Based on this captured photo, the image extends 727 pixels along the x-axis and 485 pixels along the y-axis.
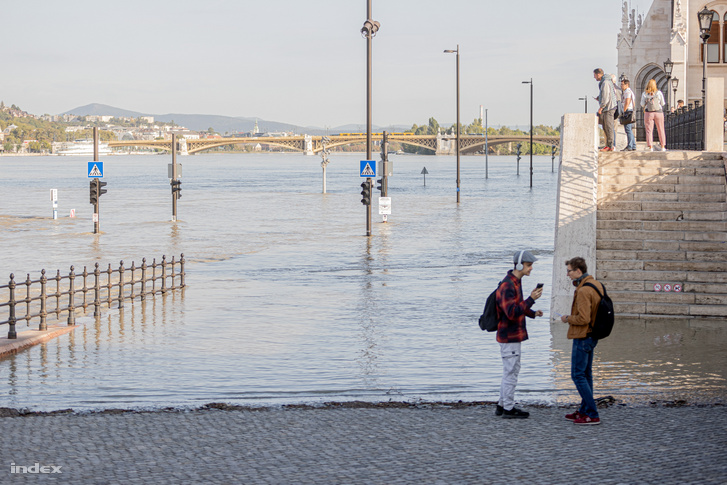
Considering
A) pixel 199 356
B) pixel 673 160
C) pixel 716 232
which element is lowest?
pixel 199 356

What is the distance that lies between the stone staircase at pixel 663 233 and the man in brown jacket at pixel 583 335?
24.8 ft

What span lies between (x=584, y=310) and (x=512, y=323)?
2.41ft

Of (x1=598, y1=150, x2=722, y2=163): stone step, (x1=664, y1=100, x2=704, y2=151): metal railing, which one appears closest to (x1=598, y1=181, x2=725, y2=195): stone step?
(x1=598, y1=150, x2=722, y2=163): stone step

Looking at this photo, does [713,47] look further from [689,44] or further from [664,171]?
[664,171]

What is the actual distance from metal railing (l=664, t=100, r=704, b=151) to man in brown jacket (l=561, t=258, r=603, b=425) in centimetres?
1723

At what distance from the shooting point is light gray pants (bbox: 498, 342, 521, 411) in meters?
9.17

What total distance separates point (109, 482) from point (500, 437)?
3472 millimetres

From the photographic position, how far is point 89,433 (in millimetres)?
8508

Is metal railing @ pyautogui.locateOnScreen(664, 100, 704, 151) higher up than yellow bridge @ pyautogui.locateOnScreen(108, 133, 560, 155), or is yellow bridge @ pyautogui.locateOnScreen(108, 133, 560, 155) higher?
yellow bridge @ pyautogui.locateOnScreen(108, 133, 560, 155)

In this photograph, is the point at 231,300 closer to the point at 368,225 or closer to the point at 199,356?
the point at 199,356

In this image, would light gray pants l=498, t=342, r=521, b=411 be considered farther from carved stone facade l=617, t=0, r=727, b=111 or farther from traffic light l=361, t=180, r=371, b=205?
carved stone facade l=617, t=0, r=727, b=111

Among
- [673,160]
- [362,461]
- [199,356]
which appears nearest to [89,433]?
[362,461]

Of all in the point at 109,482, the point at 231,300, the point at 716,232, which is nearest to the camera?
the point at 109,482

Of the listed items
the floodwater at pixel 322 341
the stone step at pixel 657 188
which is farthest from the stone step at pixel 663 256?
the stone step at pixel 657 188
